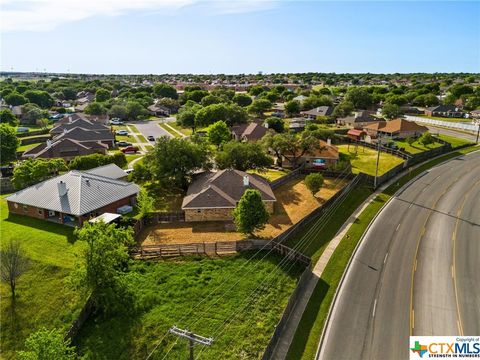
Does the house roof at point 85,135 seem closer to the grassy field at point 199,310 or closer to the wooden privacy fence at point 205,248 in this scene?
the wooden privacy fence at point 205,248

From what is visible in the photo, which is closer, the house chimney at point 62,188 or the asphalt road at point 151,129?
the house chimney at point 62,188

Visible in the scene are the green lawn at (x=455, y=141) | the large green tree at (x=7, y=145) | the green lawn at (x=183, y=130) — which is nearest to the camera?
the large green tree at (x=7, y=145)

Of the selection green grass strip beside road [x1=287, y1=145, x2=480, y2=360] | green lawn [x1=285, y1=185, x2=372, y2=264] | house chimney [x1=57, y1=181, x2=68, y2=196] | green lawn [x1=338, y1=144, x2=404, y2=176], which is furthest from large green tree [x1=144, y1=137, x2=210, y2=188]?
green lawn [x1=338, y1=144, x2=404, y2=176]

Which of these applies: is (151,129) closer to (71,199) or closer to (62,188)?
(62,188)

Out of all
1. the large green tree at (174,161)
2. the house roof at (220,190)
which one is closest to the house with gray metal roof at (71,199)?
the large green tree at (174,161)

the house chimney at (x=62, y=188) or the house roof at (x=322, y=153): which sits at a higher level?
the house roof at (x=322, y=153)

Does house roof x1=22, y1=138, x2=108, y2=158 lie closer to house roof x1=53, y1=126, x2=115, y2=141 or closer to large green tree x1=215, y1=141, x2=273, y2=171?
house roof x1=53, y1=126, x2=115, y2=141

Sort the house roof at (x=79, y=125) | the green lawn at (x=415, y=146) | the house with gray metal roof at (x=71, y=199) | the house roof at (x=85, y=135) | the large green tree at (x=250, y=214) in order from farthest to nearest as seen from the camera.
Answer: the house roof at (x=79, y=125) < the house roof at (x=85, y=135) < the green lawn at (x=415, y=146) < the house with gray metal roof at (x=71, y=199) < the large green tree at (x=250, y=214)

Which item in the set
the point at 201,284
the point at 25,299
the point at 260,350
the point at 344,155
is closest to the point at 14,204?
the point at 25,299
